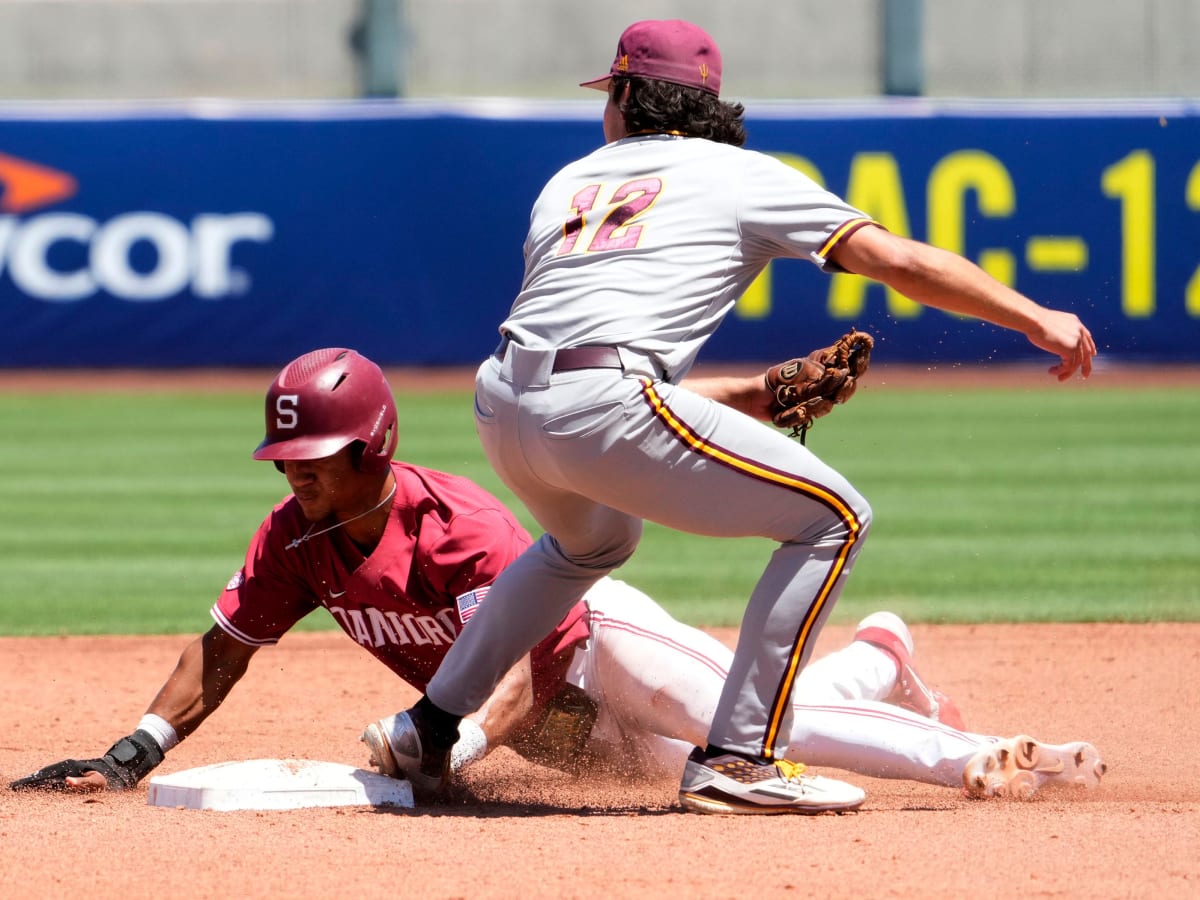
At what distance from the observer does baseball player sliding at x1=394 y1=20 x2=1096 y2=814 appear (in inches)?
137

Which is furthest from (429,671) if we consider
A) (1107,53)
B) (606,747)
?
(1107,53)

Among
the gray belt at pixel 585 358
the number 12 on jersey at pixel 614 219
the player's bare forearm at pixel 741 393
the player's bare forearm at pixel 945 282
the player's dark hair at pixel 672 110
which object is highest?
the player's dark hair at pixel 672 110

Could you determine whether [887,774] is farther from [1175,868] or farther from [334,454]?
[334,454]

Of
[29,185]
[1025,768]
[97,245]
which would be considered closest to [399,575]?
[1025,768]

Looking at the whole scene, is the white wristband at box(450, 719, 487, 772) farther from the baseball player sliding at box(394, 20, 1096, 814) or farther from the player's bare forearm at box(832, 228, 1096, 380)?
the player's bare forearm at box(832, 228, 1096, 380)

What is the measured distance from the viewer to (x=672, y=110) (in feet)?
12.2

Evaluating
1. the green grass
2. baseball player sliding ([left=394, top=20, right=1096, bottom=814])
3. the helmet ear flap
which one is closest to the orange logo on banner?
the green grass

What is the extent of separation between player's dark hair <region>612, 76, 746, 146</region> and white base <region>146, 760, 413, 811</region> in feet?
5.38

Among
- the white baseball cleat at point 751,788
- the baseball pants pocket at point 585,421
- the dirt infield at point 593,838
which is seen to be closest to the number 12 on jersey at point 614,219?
the baseball pants pocket at point 585,421

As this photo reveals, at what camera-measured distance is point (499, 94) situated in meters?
19.5

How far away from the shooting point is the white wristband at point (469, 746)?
158 inches

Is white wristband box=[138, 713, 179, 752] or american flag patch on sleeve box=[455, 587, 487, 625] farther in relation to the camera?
white wristband box=[138, 713, 179, 752]

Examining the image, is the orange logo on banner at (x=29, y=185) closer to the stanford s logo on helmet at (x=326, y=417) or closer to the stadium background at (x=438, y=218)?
the stadium background at (x=438, y=218)

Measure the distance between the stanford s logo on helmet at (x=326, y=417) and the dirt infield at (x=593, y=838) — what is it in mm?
818
